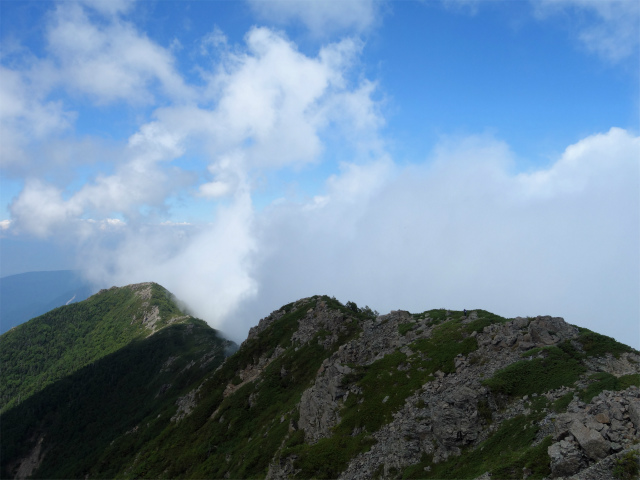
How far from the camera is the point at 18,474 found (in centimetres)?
18075

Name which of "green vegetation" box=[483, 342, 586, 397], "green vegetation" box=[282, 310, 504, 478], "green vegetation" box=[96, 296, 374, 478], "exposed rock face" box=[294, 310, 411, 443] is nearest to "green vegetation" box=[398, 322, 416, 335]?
"exposed rock face" box=[294, 310, 411, 443]

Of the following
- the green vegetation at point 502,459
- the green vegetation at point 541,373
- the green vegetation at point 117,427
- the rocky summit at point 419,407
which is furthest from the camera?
the green vegetation at point 117,427

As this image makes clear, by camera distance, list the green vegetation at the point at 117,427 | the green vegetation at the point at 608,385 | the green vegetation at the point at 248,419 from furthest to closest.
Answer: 1. the green vegetation at the point at 117,427
2. the green vegetation at the point at 248,419
3. the green vegetation at the point at 608,385

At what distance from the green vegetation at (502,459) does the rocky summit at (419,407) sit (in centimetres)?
14

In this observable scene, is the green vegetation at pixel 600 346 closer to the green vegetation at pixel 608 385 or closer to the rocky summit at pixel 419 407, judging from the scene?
the rocky summit at pixel 419 407

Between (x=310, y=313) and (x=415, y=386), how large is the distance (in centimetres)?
6522

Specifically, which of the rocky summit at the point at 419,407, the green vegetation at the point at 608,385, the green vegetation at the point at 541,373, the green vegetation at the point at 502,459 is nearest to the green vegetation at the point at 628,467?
the rocky summit at the point at 419,407

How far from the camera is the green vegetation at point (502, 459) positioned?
2527 cm

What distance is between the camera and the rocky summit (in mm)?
26234

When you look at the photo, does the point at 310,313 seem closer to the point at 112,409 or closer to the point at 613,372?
the point at 613,372

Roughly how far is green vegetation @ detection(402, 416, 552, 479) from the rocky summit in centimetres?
14

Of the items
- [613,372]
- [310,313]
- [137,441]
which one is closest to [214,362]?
[137,441]

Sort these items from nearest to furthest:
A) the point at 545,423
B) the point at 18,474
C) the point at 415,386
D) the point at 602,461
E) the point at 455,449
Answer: the point at 602,461 < the point at 545,423 < the point at 455,449 < the point at 415,386 < the point at 18,474

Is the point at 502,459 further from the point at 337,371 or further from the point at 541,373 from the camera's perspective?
the point at 337,371
